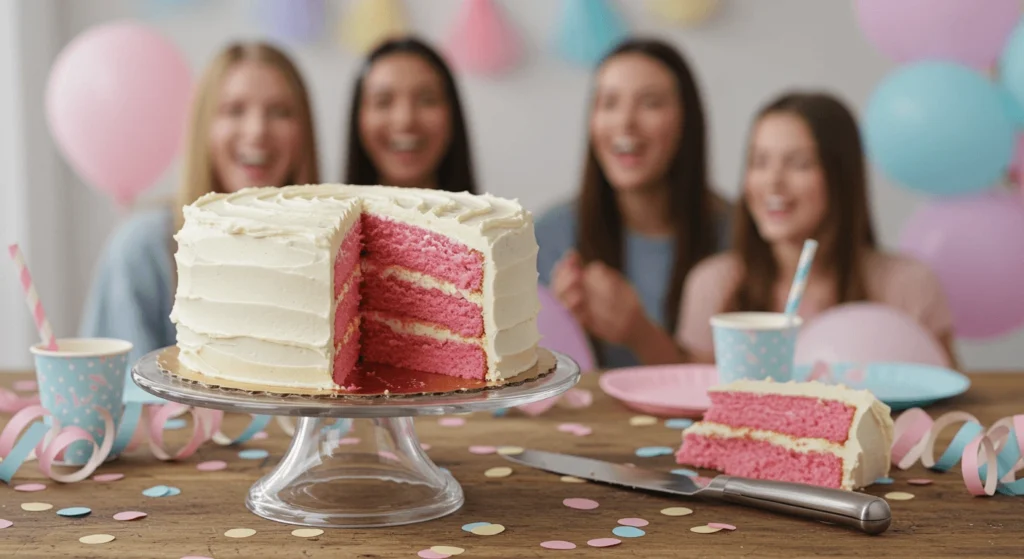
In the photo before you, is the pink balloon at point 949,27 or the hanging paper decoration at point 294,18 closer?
the pink balloon at point 949,27

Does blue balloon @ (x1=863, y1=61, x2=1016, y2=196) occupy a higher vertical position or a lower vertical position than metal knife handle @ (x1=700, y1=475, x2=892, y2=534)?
higher

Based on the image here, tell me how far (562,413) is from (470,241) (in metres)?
0.49

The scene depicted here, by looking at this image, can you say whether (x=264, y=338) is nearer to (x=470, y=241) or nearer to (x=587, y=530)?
(x=470, y=241)

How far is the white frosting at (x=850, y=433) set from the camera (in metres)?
1.69

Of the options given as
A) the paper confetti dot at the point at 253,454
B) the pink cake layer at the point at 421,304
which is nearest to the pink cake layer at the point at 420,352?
the pink cake layer at the point at 421,304

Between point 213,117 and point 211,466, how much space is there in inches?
99.1

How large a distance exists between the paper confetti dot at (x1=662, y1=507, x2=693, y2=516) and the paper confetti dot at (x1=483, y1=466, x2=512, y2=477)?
0.29 metres

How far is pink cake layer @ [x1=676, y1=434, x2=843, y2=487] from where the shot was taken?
5.67 feet

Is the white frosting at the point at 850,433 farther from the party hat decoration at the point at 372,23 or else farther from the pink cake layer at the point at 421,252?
the party hat decoration at the point at 372,23

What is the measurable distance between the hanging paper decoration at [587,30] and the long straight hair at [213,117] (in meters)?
1.19

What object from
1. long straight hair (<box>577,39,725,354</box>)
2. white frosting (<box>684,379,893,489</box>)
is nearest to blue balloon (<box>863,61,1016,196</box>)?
long straight hair (<box>577,39,725,354</box>)

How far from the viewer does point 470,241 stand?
1.85m

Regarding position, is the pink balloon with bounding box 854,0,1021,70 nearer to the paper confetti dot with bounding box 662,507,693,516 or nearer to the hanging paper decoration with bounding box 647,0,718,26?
the hanging paper decoration with bounding box 647,0,718,26

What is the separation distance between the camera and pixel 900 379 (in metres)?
2.41
